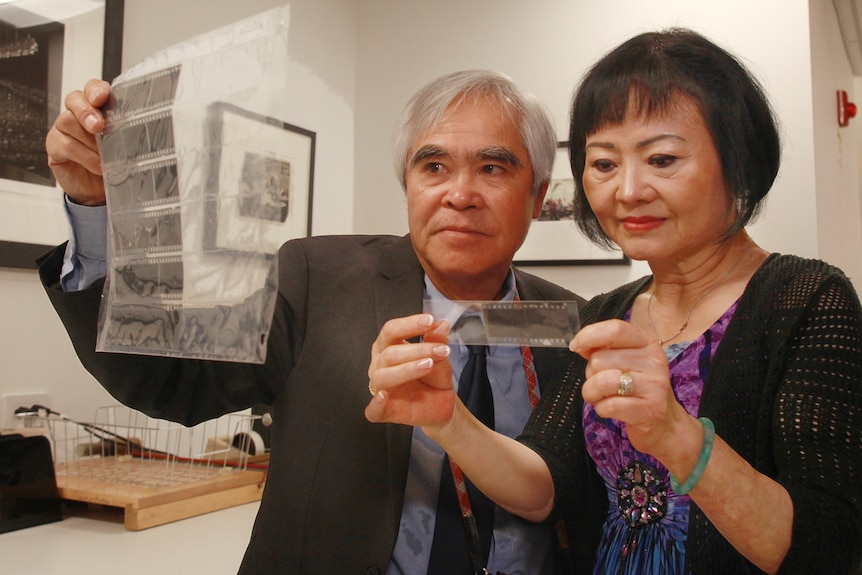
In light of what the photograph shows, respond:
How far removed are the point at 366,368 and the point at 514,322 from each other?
38 centimetres

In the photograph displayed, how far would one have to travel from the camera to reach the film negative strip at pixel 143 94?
714 millimetres

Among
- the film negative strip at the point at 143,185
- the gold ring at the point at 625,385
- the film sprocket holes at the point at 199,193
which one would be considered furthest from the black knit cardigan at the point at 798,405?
the film negative strip at the point at 143,185

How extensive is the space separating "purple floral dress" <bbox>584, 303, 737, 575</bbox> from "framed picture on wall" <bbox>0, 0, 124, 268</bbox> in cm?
142

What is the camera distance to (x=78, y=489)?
4.91 ft

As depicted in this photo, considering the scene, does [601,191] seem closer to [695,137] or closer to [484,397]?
[695,137]

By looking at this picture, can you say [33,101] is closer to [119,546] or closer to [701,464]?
[119,546]

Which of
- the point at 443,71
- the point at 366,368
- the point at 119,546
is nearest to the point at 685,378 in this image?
the point at 366,368

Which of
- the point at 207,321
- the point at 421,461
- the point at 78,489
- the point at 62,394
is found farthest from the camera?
the point at 62,394

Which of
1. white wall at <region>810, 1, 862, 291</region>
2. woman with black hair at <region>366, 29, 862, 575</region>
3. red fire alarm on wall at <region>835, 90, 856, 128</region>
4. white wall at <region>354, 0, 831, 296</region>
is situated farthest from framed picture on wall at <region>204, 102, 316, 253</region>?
red fire alarm on wall at <region>835, 90, 856, 128</region>

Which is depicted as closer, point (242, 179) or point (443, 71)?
point (242, 179)

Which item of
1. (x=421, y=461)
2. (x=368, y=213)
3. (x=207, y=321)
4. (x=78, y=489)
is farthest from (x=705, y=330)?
(x=368, y=213)

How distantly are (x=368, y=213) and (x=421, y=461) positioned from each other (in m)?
1.83

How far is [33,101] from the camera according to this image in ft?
5.41

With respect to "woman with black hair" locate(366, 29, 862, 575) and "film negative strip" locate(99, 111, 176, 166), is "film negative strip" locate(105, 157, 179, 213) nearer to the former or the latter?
"film negative strip" locate(99, 111, 176, 166)
